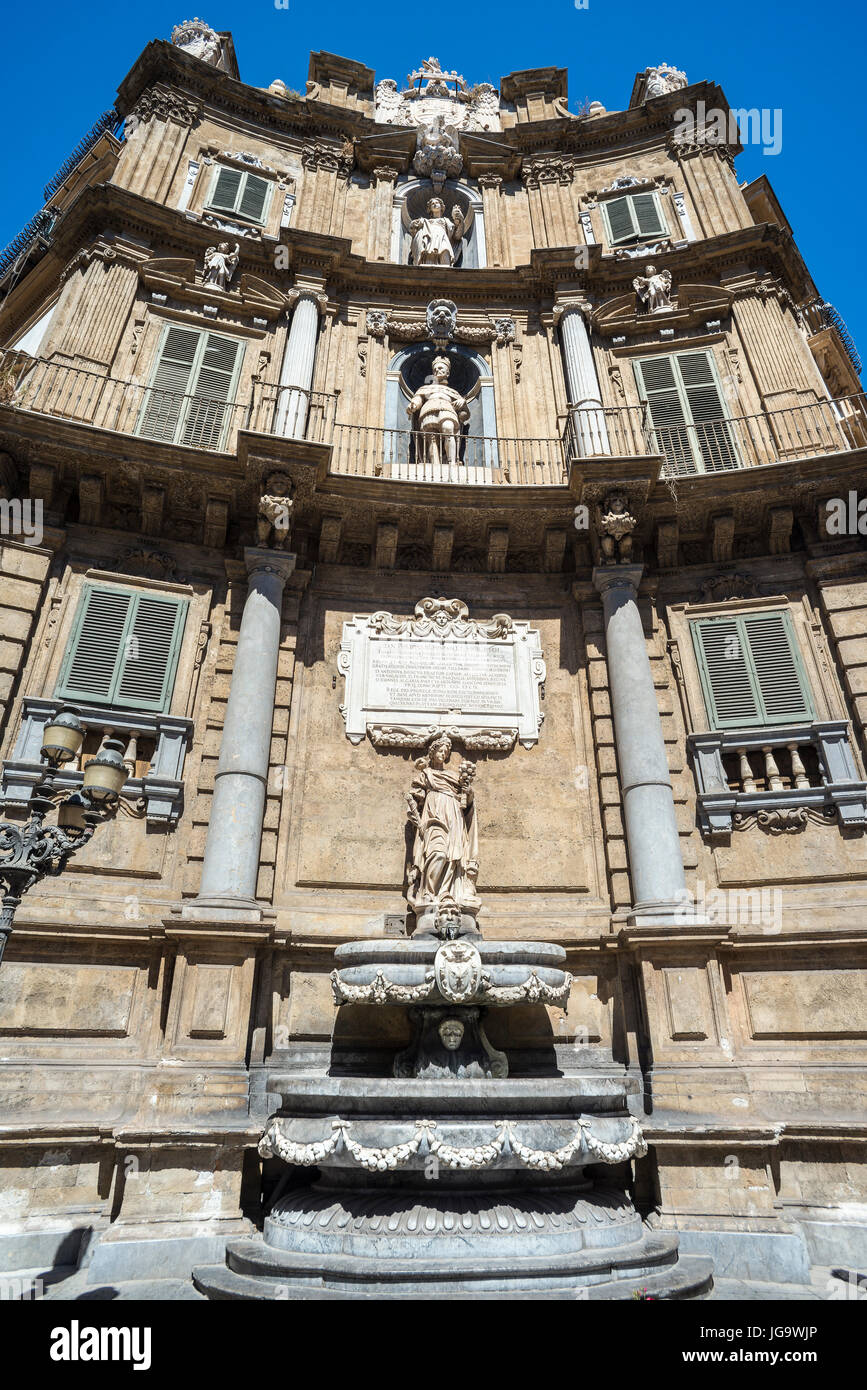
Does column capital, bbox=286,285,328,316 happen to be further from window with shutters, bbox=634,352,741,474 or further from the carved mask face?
the carved mask face

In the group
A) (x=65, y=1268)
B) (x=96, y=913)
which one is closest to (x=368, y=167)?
(x=96, y=913)

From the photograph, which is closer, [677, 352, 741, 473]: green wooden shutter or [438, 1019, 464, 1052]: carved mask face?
[438, 1019, 464, 1052]: carved mask face

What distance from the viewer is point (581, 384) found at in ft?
41.4

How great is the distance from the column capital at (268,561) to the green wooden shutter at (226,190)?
28.5 feet

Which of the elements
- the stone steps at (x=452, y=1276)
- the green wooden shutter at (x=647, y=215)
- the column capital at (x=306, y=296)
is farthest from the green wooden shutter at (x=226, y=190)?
the stone steps at (x=452, y=1276)

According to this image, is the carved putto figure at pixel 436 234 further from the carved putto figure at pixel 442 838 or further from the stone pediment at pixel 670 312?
the carved putto figure at pixel 442 838

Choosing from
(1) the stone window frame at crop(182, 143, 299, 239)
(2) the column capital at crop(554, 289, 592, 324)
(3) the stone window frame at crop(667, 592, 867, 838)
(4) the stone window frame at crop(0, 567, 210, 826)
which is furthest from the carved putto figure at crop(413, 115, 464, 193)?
(4) the stone window frame at crop(0, 567, 210, 826)

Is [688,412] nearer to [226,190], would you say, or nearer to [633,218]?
[633,218]

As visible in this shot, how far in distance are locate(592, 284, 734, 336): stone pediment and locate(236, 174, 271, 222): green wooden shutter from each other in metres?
6.92

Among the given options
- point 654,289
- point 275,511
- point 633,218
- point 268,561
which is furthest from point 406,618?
point 633,218

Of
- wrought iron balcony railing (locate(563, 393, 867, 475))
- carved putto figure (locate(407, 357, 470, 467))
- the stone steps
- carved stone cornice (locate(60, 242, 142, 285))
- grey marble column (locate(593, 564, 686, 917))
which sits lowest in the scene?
the stone steps

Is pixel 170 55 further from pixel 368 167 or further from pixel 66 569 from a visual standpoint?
pixel 66 569

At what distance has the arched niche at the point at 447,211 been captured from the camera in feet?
51.6

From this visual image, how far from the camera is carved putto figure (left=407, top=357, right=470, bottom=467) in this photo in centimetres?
1225
